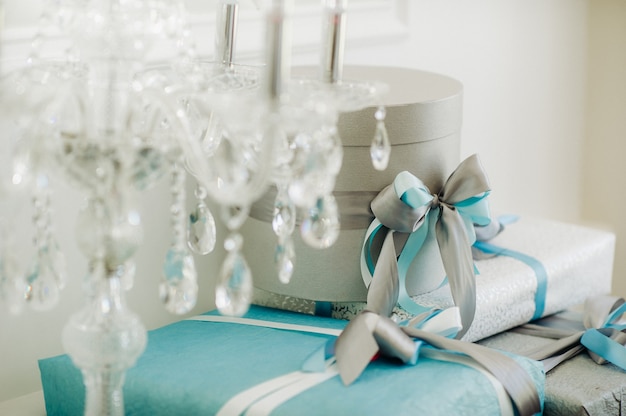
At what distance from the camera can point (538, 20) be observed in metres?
1.56

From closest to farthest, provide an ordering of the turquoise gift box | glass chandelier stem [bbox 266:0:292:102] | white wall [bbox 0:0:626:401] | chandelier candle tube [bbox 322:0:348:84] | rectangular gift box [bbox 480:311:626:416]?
glass chandelier stem [bbox 266:0:292:102], chandelier candle tube [bbox 322:0:348:84], the turquoise gift box, rectangular gift box [bbox 480:311:626:416], white wall [bbox 0:0:626:401]

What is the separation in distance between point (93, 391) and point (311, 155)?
23cm

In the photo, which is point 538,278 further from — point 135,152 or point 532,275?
point 135,152

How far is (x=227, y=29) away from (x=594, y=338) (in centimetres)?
48

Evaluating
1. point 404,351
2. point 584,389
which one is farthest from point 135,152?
point 584,389

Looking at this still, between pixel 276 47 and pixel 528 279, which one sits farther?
pixel 528 279

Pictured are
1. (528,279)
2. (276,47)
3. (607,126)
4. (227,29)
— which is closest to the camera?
(276,47)

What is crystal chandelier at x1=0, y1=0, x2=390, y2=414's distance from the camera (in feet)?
1.59

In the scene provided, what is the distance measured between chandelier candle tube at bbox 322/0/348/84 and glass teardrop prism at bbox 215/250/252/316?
14 centimetres

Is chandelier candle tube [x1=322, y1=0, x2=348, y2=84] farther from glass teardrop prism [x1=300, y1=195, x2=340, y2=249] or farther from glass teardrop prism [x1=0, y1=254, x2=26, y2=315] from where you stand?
glass teardrop prism [x1=0, y1=254, x2=26, y2=315]

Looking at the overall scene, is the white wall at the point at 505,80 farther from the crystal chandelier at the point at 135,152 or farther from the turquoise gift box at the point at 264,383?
the crystal chandelier at the point at 135,152

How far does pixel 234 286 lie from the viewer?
51 cm

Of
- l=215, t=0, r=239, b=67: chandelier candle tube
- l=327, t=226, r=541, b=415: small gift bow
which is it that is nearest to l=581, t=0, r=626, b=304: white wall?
l=327, t=226, r=541, b=415: small gift bow

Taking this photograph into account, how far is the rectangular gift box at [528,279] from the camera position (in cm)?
89
